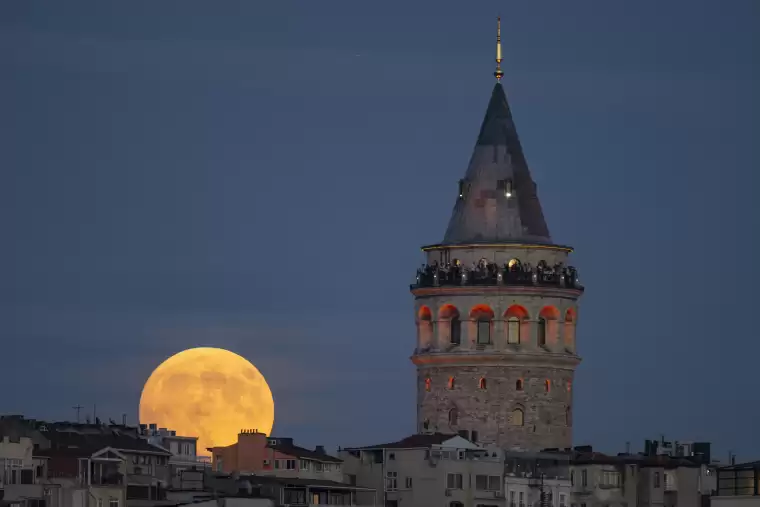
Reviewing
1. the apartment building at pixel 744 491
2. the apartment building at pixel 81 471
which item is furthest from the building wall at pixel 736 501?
the apartment building at pixel 81 471

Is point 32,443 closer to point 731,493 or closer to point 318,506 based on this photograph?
point 318,506

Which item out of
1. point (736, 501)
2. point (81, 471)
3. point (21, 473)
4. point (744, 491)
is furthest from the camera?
point (744, 491)

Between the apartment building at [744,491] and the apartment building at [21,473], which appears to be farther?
the apartment building at [744,491]

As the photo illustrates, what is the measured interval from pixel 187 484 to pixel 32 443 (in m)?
7.30

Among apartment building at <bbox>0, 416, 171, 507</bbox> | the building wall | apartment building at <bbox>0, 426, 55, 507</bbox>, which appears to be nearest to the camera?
apartment building at <bbox>0, 426, 55, 507</bbox>

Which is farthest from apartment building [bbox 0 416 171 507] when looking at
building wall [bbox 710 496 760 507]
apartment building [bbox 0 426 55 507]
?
building wall [bbox 710 496 760 507]

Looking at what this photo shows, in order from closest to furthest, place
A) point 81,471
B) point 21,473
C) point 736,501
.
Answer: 1. point 21,473
2. point 81,471
3. point 736,501

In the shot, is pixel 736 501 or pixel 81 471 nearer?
pixel 81 471

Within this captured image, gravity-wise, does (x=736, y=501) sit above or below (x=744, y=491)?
below

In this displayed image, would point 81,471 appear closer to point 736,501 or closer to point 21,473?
point 21,473

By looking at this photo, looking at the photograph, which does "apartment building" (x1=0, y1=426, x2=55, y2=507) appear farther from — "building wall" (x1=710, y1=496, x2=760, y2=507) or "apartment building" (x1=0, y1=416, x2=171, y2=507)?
"building wall" (x1=710, y1=496, x2=760, y2=507)

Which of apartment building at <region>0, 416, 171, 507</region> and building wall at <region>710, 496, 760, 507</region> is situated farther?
building wall at <region>710, 496, 760, 507</region>

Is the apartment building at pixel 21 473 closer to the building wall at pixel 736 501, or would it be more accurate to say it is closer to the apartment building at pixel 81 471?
the apartment building at pixel 81 471

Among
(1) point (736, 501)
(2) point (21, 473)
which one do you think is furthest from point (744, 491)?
(2) point (21, 473)
